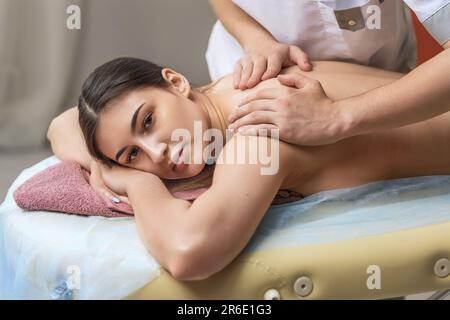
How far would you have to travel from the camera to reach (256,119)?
1.02 metres

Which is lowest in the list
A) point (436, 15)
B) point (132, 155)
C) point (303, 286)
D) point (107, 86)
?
point (303, 286)

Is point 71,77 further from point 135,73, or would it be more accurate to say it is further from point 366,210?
point 366,210

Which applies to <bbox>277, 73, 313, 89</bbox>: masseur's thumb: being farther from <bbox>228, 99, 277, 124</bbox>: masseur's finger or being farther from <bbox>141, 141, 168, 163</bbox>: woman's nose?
<bbox>141, 141, 168, 163</bbox>: woman's nose

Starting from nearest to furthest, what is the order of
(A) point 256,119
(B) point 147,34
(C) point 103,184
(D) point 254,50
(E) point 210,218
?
(E) point 210,218, (A) point 256,119, (C) point 103,184, (D) point 254,50, (B) point 147,34

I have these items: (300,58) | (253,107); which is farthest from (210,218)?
(300,58)

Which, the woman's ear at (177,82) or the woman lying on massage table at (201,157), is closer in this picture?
the woman lying on massage table at (201,157)

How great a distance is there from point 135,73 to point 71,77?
83 centimetres

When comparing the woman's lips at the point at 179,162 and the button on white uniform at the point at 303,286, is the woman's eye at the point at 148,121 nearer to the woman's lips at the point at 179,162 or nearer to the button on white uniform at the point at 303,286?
the woman's lips at the point at 179,162

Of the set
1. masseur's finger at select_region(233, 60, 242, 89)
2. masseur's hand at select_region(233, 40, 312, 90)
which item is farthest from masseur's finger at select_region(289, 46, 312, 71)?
masseur's finger at select_region(233, 60, 242, 89)

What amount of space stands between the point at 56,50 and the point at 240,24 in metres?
0.73

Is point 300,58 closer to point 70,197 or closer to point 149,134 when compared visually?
point 149,134

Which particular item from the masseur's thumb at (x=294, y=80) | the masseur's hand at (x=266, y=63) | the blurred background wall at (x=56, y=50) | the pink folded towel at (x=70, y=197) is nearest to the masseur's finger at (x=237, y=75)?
the masseur's hand at (x=266, y=63)

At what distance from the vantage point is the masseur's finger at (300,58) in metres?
1.20

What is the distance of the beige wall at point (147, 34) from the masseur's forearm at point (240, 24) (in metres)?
0.58
